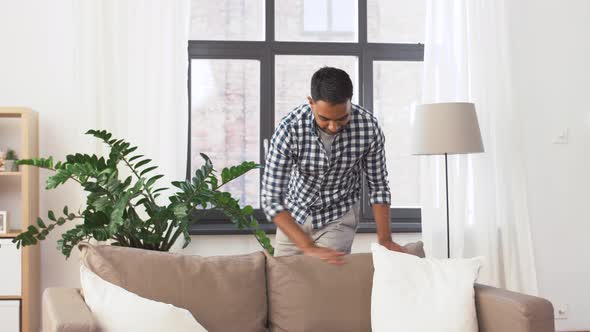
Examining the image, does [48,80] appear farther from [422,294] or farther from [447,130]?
[422,294]

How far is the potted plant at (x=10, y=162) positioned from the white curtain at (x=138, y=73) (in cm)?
46

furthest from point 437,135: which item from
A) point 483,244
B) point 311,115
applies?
point 311,115

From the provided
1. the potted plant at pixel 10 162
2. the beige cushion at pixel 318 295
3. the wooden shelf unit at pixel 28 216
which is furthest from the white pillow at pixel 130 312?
the potted plant at pixel 10 162

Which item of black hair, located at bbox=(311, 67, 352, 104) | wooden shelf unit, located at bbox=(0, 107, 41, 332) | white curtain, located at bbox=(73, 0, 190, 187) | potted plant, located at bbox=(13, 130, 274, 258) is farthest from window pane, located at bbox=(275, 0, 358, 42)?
black hair, located at bbox=(311, 67, 352, 104)

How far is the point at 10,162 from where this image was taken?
395cm

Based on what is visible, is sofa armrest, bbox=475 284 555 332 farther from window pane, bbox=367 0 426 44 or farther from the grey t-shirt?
window pane, bbox=367 0 426 44

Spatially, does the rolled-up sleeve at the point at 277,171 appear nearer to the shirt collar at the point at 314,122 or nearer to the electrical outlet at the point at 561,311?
the shirt collar at the point at 314,122

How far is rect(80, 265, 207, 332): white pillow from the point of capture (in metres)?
2.29

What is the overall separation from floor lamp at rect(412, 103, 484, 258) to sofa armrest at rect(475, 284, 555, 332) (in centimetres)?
131

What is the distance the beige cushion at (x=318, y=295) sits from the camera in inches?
105

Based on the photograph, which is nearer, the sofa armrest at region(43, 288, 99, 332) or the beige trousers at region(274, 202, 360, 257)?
the sofa armrest at region(43, 288, 99, 332)

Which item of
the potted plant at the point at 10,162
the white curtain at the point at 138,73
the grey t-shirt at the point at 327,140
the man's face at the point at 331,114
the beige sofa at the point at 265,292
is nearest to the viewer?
the beige sofa at the point at 265,292

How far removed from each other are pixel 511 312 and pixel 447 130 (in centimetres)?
156

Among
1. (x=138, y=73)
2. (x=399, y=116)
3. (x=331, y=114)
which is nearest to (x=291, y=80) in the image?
(x=399, y=116)
